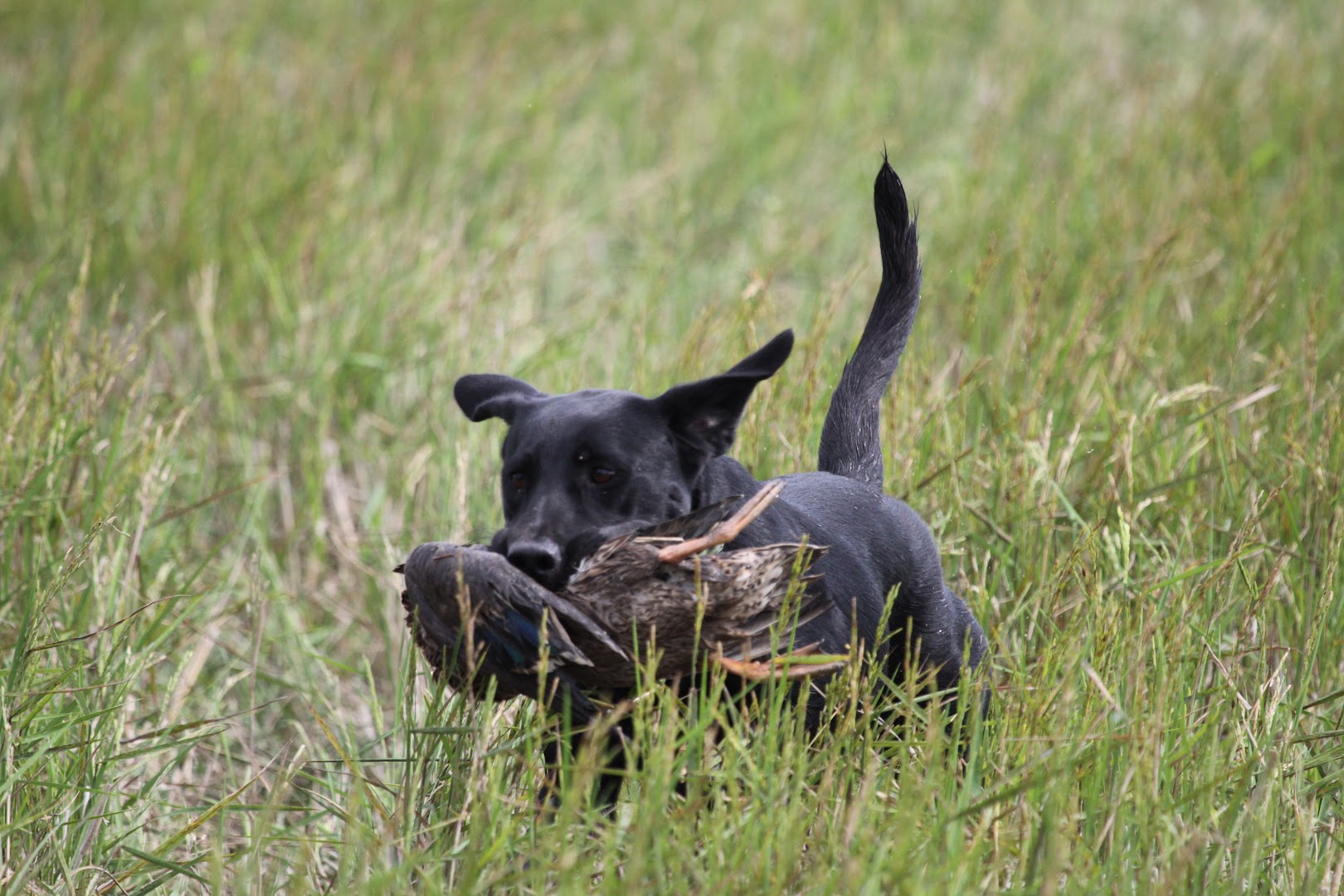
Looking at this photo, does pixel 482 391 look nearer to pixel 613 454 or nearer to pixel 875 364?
pixel 613 454

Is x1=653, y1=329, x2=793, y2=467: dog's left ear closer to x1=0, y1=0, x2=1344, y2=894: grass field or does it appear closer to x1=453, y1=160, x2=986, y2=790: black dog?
x1=453, y1=160, x2=986, y2=790: black dog

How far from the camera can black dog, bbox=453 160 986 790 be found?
3.08 meters

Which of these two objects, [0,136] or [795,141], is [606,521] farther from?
[795,141]

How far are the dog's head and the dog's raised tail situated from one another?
2.07ft

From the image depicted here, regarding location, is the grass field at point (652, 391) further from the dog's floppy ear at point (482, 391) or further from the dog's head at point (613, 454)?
the dog's floppy ear at point (482, 391)

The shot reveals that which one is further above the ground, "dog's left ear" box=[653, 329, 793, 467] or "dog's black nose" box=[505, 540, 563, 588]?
"dog's left ear" box=[653, 329, 793, 467]

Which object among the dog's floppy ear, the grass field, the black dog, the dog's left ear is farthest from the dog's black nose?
the dog's floppy ear

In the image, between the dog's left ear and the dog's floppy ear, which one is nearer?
the dog's left ear

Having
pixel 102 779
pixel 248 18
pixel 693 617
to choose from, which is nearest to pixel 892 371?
pixel 693 617

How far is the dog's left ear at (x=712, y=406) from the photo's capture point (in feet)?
10.2

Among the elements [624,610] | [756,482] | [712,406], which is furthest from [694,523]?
[756,482]

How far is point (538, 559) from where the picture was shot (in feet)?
9.37

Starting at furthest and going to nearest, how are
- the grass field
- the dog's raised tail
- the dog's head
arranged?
the dog's raised tail, the dog's head, the grass field

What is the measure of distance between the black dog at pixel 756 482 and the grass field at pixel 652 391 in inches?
10.1
